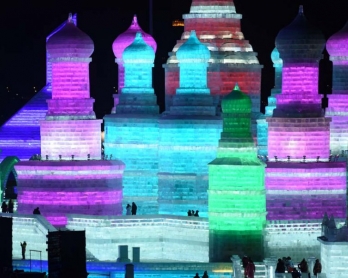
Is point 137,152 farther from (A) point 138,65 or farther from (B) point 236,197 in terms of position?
(B) point 236,197

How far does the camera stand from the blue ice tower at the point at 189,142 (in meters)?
80.2

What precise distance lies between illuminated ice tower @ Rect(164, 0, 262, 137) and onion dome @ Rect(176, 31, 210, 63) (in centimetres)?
316

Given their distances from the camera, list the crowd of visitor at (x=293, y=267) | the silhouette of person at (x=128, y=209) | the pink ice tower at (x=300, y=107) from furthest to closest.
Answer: the silhouette of person at (x=128, y=209), the pink ice tower at (x=300, y=107), the crowd of visitor at (x=293, y=267)

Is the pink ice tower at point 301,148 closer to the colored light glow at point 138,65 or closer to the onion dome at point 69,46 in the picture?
the colored light glow at point 138,65

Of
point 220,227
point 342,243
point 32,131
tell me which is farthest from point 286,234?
point 32,131

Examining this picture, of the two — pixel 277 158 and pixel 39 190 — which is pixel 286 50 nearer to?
pixel 277 158

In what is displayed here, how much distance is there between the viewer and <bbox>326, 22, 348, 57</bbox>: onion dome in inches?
3194

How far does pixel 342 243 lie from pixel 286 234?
24.6 feet

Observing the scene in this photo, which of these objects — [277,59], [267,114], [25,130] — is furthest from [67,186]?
[25,130]

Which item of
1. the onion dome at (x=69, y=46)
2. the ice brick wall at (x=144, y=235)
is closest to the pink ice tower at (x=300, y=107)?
the ice brick wall at (x=144, y=235)

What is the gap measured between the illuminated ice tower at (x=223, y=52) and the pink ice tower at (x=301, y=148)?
4619 millimetres

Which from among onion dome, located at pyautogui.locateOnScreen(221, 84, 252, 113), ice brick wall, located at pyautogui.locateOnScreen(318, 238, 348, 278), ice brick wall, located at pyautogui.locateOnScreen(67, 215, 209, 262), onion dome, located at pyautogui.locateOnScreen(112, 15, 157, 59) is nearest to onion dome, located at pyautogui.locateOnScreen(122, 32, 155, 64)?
onion dome, located at pyautogui.locateOnScreen(112, 15, 157, 59)

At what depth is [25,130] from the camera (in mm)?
94312

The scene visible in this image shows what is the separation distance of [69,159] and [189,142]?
4241 millimetres
